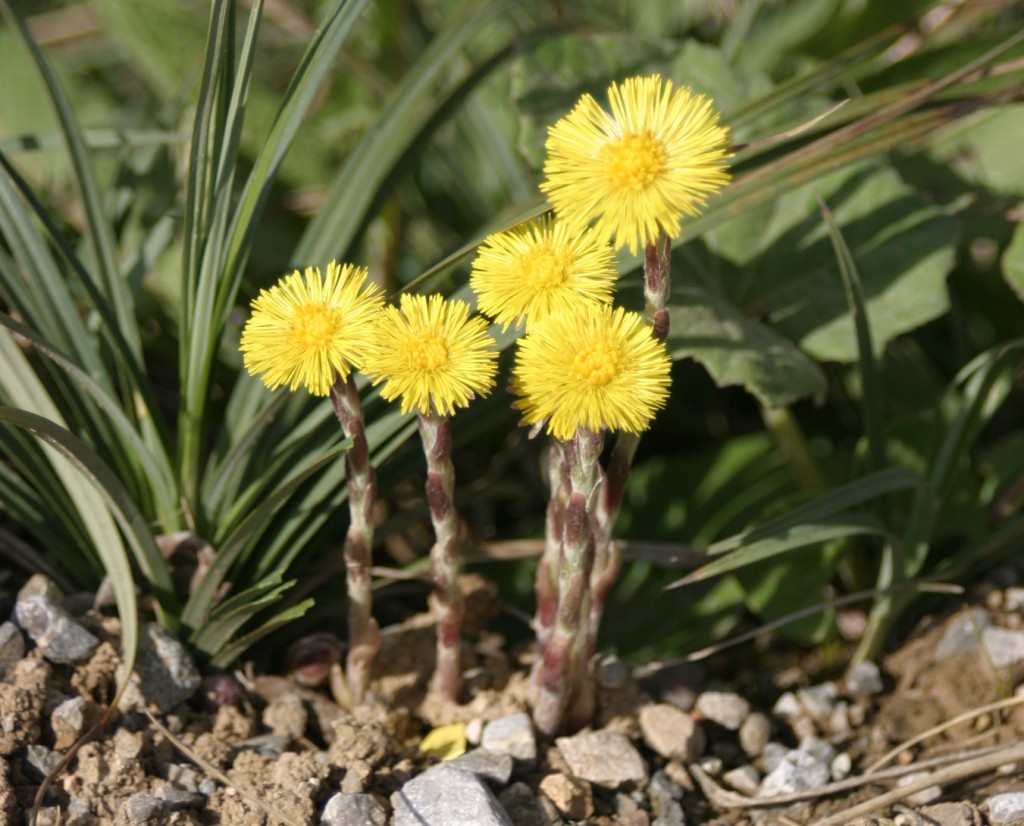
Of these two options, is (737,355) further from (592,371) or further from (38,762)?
(38,762)

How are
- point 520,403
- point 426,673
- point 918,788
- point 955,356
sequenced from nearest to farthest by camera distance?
point 520,403 → point 918,788 → point 426,673 → point 955,356

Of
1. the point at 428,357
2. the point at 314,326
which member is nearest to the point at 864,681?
the point at 428,357

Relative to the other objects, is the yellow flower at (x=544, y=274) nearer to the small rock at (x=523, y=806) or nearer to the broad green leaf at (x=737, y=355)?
the broad green leaf at (x=737, y=355)

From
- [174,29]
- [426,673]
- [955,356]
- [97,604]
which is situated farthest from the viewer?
[174,29]

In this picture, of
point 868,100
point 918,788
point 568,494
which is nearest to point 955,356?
point 868,100

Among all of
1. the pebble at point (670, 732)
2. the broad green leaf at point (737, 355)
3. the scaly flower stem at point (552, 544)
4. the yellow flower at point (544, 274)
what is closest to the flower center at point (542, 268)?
the yellow flower at point (544, 274)

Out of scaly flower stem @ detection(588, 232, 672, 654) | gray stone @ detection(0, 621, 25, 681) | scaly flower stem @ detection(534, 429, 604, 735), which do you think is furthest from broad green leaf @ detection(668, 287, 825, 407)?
gray stone @ detection(0, 621, 25, 681)

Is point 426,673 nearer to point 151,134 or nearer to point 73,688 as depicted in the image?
point 73,688
